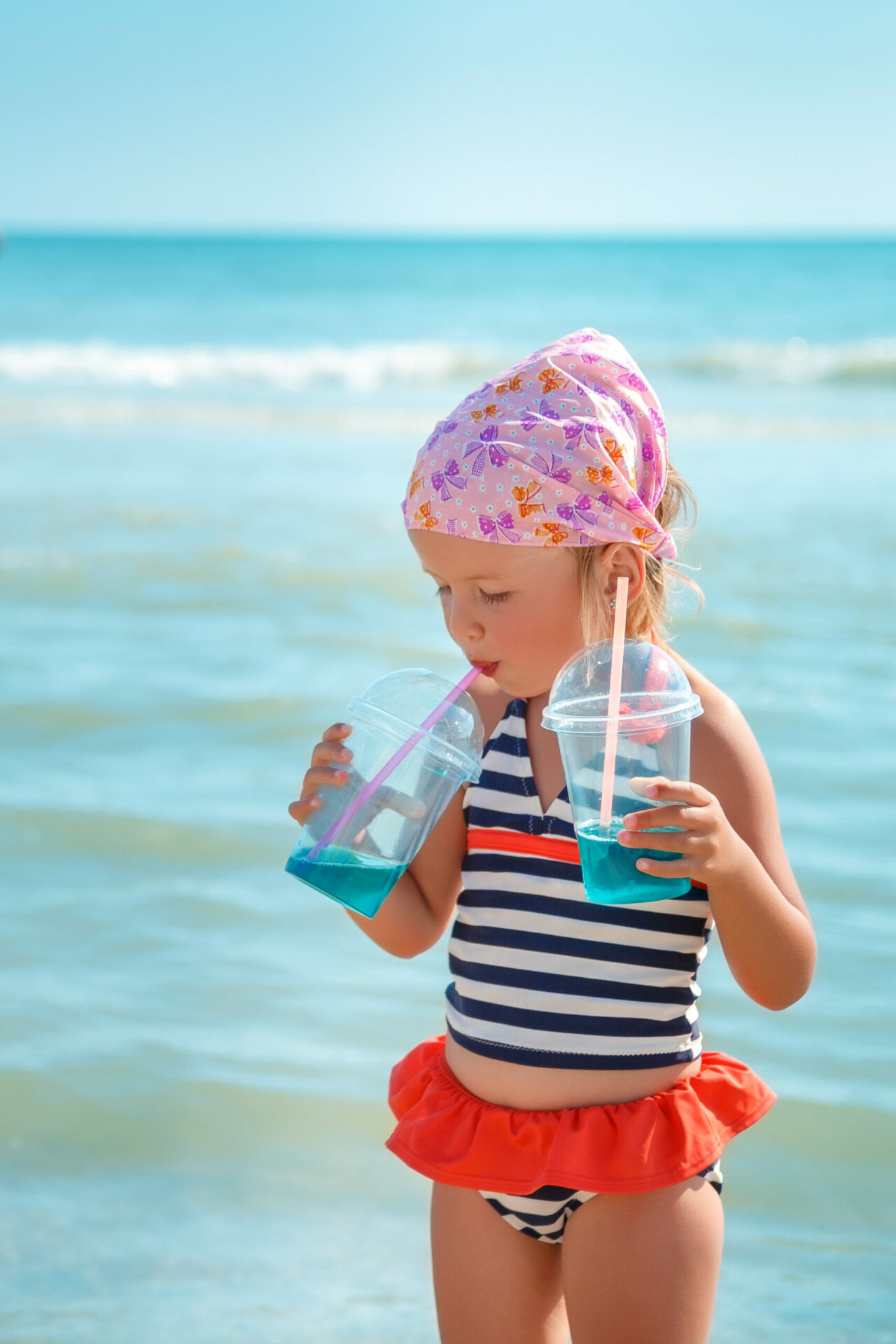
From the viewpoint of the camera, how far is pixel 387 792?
1.83 meters

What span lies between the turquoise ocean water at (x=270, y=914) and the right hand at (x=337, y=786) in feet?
3.32

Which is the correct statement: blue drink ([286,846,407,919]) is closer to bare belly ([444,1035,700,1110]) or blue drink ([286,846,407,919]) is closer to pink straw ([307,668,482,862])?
pink straw ([307,668,482,862])

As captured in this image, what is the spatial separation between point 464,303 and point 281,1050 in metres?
28.7

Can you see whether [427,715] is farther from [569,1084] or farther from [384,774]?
[569,1084]

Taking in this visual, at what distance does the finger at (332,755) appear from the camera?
72.5 inches

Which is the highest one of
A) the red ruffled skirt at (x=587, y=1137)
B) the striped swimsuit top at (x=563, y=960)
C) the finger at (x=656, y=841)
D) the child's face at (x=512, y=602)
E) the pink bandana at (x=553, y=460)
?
the pink bandana at (x=553, y=460)

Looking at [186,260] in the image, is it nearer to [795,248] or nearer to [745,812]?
[795,248]

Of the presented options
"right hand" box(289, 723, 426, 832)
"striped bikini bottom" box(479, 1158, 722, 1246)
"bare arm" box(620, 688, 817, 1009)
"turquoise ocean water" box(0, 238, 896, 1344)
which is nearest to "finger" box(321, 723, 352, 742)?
"right hand" box(289, 723, 426, 832)

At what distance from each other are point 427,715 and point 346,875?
0.22m

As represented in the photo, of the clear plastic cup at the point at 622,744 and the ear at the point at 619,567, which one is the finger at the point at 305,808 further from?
the ear at the point at 619,567

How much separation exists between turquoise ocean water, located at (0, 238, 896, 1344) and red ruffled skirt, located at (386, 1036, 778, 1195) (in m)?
0.69

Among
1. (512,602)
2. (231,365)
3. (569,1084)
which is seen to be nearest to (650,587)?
(512,602)

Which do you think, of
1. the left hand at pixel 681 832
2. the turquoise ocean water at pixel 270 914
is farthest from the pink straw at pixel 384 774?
the turquoise ocean water at pixel 270 914

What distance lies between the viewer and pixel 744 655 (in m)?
5.43
